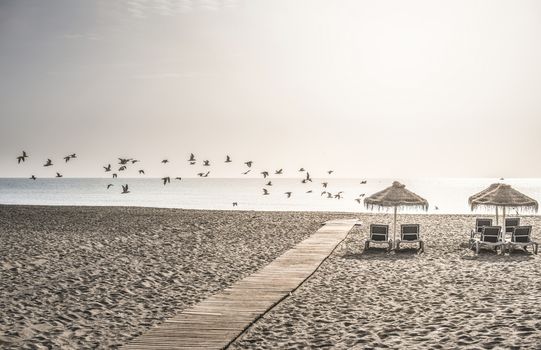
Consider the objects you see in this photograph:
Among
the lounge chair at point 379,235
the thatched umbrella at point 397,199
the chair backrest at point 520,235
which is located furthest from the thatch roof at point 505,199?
the lounge chair at point 379,235

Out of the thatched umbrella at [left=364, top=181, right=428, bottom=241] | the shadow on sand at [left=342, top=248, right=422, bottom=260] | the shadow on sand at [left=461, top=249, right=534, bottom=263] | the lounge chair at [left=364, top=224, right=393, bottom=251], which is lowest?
the shadow on sand at [left=342, top=248, right=422, bottom=260]

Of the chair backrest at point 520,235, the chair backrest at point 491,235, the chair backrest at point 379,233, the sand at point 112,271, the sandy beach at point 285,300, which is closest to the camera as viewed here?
the sandy beach at point 285,300

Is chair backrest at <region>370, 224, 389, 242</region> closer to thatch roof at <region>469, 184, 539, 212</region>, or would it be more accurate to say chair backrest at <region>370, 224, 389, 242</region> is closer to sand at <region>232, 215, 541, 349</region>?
sand at <region>232, 215, 541, 349</region>

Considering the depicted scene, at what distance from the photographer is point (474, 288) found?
38.2 feet

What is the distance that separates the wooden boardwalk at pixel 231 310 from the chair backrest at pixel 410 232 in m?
3.04

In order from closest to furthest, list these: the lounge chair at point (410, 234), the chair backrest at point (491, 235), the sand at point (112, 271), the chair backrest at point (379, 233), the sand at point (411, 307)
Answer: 1. the sand at point (411, 307)
2. the sand at point (112, 271)
3. the chair backrest at point (491, 235)
4. the lounge chair at point (410, 234)
5. the chair backrest at point (379, 233)

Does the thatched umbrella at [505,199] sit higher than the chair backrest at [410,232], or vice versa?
the thatched umbrella at [505,199]

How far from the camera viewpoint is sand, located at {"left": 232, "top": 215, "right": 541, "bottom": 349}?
793 cm

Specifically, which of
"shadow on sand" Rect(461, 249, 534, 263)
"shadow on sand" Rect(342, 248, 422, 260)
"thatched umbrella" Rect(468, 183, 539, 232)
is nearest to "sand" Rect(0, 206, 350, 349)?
"shadow on sand" Rect(342, 248, 422, 260)

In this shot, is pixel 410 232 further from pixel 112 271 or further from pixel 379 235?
pixel 112 271

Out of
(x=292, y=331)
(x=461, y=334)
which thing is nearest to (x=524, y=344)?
(x=461, y=334)

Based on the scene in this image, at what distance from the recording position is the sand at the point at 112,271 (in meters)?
8.94

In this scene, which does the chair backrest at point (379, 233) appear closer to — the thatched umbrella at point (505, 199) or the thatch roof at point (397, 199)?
the thatch roof at point (397, 199)

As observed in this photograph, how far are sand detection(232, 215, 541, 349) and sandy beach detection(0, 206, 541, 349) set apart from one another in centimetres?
2
